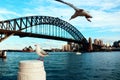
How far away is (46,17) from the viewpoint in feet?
449

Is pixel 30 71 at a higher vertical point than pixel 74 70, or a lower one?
higher

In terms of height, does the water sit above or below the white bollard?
below

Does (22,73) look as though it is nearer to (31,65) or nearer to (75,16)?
(31,65)

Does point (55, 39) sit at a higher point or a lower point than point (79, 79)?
higher

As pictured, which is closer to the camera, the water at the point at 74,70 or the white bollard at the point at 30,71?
the white bollard at the point at 30,71

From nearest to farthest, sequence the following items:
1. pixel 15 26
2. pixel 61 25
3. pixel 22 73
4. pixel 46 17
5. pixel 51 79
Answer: pixel 22 73 → pixel 51 79 → pixel 15 26 → pixel 46 17 → pixel 61 25

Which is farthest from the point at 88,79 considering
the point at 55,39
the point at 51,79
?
the point at 55,39

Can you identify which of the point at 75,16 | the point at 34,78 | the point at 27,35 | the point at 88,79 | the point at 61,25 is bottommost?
the point at 88,79

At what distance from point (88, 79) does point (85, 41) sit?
14992 centimetres

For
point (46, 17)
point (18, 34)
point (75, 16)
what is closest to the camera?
point (75, 16)

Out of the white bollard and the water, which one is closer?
the white bollard

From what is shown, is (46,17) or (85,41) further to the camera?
(85,41)

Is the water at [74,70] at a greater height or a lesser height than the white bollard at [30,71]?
lesser

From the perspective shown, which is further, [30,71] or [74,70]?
[74,70]
